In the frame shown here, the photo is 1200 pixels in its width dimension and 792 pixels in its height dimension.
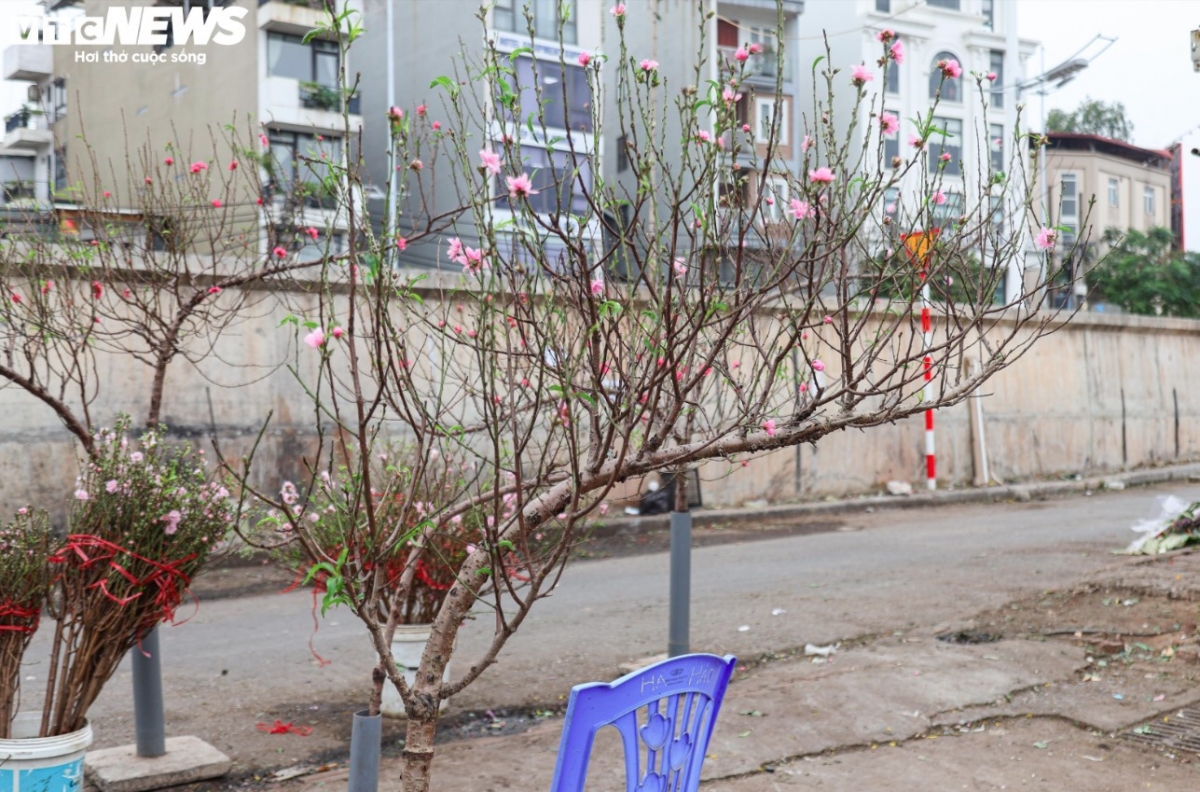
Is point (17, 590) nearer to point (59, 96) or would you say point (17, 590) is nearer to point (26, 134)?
point (59, 96)

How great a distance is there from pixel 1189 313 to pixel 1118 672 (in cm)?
3468

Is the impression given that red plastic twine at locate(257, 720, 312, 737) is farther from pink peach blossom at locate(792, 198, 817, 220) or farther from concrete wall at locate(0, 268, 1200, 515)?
pink peach blossom at locate(792, 198, 817, 220)

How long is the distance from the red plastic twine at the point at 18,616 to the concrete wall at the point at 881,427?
424 centimetres

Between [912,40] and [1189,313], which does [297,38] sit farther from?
[1189,313]

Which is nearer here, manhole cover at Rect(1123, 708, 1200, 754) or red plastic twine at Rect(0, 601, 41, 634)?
red plastic twine at Rect(0, 601, 41, 634)

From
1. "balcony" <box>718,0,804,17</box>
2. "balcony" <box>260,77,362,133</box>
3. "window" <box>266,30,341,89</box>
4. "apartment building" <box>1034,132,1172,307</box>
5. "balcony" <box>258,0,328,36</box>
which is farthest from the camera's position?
"apartment building" <box>1034,132,1172,307</box>

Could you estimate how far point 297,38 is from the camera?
89.2 ft

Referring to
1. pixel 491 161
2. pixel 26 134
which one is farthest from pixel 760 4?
pixel 491 161

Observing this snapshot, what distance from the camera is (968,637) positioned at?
7.12 meters

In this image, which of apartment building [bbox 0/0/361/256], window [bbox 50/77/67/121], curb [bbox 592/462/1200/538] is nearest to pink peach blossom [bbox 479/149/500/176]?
curb [bbox 592/462/1200/538]

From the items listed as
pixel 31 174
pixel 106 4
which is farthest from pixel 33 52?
pixel 106 4

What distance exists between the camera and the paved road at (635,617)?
614cm

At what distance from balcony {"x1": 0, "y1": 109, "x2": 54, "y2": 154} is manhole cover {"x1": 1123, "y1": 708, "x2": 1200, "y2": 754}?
129 feet

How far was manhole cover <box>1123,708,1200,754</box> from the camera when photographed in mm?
5102
